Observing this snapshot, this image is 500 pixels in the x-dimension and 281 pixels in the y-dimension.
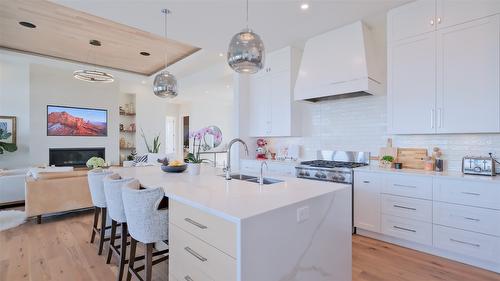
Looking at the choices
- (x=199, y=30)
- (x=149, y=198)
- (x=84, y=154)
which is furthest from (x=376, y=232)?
(x=84, y=154)

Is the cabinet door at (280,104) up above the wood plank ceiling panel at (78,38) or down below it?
below

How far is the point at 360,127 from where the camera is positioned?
3709 mm

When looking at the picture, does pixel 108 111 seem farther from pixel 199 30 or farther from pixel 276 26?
pixel 276 26

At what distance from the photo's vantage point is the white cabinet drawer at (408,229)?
8.64 ft

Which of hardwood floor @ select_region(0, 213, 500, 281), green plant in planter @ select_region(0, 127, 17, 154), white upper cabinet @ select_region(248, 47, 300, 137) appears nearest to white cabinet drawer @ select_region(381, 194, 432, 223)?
hardwood floor @ select_region(0, 213, 500, 281)

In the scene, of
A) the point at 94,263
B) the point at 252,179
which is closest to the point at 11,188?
the point at 94,263

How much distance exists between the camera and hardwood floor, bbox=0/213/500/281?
7.52 feet

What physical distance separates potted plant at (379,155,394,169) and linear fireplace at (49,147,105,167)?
7.02 meters

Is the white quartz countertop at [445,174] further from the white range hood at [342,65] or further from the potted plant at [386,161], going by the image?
the white range hood at [342,65]

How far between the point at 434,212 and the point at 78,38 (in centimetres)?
610

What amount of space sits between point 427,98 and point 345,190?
5.92 feet

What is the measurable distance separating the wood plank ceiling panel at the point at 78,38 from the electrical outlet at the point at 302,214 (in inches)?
166

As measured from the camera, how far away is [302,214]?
1.50 meters

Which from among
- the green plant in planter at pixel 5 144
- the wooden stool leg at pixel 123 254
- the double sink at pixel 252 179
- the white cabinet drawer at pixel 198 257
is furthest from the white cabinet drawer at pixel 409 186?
the green plant in planter at pixel 5 144
